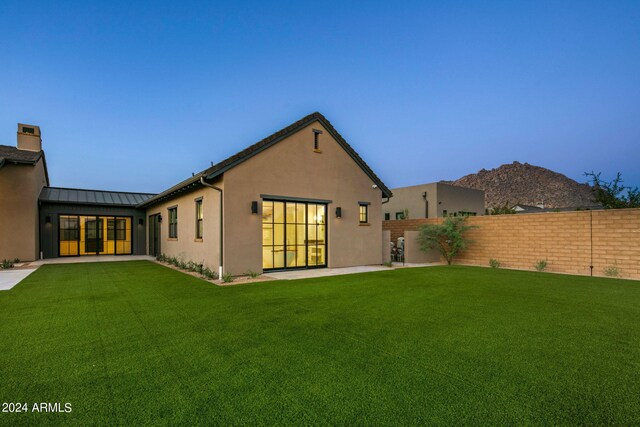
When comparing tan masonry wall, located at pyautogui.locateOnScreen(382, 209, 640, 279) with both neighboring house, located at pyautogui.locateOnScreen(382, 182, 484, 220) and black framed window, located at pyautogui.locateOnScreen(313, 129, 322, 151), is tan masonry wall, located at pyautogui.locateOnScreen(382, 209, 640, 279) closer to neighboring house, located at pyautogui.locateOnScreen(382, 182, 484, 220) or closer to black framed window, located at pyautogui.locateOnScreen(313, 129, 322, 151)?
black framed window, located at pyautogui.locateOnScreen(313, 129, 322, 151)

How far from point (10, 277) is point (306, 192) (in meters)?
8.97

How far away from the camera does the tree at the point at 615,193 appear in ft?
35.9

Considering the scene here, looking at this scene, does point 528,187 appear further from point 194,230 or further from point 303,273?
point 194,230

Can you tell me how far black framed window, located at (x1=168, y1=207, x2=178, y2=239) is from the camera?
1280cm

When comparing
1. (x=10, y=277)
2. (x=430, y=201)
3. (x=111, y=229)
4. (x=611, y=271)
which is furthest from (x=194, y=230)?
(x=430, y=201)

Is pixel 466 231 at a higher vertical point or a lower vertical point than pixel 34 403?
higher

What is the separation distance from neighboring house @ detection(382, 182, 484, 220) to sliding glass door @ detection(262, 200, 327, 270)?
12618 mm

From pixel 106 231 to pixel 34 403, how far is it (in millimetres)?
17156

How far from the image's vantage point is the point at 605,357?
3.28m

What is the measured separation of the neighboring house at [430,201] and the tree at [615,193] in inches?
403

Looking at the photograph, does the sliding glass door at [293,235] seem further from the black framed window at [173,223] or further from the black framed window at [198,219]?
the black framed window at [173,223]

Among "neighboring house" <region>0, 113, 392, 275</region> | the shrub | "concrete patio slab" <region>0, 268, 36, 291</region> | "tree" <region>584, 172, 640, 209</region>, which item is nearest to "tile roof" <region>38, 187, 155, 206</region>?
"neighboring house" <region>0, 113, 392, 275</region>

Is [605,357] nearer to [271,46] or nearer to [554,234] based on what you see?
[554,234]

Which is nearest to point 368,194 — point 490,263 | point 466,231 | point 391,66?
point 466,231
